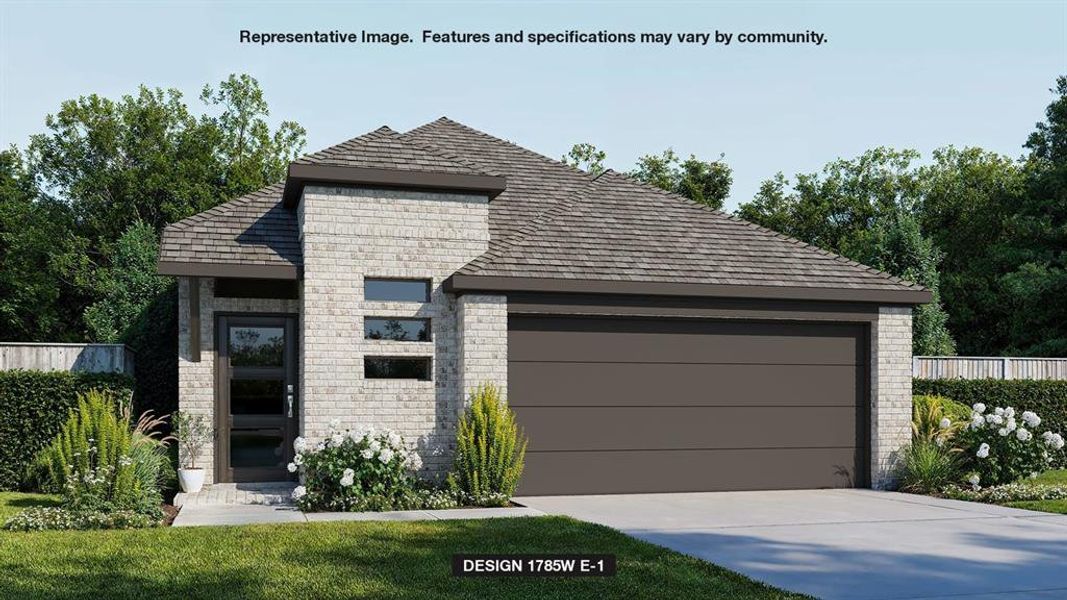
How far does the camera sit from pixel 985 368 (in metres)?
18.4

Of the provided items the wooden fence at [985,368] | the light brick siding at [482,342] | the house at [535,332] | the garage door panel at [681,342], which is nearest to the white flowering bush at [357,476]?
the house at [535,332]

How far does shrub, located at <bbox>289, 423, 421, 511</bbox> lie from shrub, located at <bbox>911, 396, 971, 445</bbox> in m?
7.66

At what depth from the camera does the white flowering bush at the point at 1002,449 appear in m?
13.7

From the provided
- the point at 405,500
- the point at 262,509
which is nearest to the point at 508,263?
the point at 405,500

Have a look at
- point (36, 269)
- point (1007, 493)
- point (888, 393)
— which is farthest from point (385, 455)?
point (36, 269)

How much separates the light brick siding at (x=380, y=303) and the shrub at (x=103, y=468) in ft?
6.88

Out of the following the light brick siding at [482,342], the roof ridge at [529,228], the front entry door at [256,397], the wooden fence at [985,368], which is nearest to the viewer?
the light brick siding at [482,342]

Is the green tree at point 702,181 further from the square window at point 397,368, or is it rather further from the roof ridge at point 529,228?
the square window at point 397,368

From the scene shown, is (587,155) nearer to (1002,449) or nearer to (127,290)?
(127,290)

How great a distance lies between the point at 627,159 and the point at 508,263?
28.7 meters

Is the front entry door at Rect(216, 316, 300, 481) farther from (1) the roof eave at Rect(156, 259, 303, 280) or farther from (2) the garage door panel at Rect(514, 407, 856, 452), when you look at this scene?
(2) the garage door panel at Rect(514, 407, 856, 452)

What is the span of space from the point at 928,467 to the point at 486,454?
6368mm

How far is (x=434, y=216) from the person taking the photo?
1327 cm

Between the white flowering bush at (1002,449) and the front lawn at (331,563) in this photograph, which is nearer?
the front lawn at (331,563)
